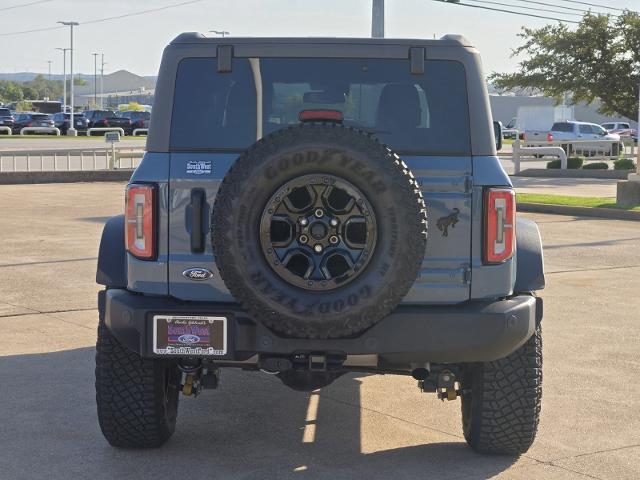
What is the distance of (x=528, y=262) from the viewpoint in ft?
19.1

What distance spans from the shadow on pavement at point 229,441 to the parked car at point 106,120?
203 feet

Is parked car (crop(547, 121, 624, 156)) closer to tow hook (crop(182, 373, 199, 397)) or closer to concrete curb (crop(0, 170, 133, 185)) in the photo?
concrete curb (crop(0, 170, 133, 185))

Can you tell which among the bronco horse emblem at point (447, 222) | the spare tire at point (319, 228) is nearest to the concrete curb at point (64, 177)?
the bronco horse emblem at point (447, 222)

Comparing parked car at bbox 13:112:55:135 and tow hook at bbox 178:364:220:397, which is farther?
parked car at bbox 13:112:55:135

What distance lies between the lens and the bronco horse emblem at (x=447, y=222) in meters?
5.32

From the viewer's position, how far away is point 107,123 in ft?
227

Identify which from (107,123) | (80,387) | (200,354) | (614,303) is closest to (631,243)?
(614,303)

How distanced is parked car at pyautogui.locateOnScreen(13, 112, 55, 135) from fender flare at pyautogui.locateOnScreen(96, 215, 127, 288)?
2505 inches

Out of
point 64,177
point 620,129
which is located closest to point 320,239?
point 64,177

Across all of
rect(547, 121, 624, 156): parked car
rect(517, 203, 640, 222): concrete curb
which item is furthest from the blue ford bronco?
rect(547, 121, 624, 156): parked car

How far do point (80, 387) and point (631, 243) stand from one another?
1078 centimetres

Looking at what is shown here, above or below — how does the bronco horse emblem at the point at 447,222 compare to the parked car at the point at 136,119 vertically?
below

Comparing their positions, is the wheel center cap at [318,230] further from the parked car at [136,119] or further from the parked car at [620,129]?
the parked car at [620,129]

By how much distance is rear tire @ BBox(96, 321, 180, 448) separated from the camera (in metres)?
5.62
